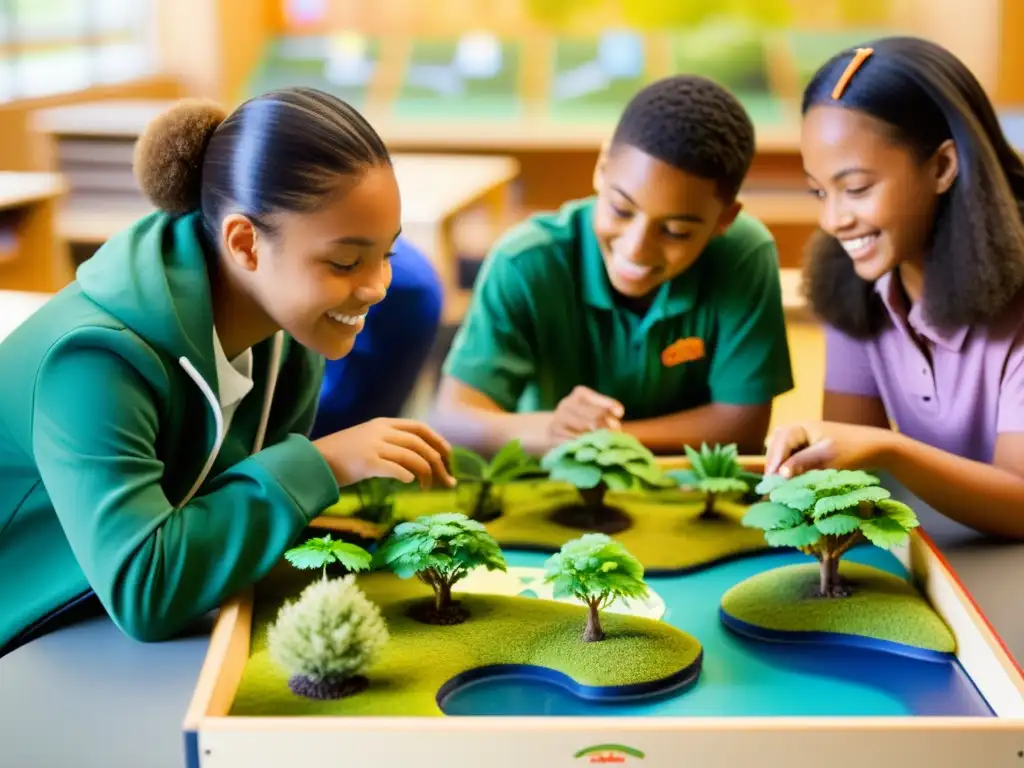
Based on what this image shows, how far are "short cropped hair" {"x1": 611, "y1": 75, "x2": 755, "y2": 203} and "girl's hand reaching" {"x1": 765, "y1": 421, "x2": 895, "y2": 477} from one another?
0.38 metres

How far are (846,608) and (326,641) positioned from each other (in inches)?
19.6

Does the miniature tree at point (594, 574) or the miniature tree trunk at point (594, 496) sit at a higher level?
the miniature tree at point (594, 574)

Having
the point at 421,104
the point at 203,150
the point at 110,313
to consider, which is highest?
the point at 203,150

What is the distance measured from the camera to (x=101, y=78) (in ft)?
16.1

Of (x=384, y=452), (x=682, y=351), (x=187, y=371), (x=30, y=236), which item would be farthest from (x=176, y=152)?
(x=30, y=236)

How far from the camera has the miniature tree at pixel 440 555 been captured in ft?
3.53

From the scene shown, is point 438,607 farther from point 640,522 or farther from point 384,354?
point 384,354

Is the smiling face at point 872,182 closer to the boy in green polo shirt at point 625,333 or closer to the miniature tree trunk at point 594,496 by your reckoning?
the boy in green polo shirt at point 625,333

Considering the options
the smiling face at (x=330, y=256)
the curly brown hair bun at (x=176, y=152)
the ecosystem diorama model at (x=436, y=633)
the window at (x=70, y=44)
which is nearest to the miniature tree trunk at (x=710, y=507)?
the ecosystem diorama model at (x=436, y=633)

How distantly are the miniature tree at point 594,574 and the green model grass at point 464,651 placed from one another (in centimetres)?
4

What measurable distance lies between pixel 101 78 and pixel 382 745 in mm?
4582

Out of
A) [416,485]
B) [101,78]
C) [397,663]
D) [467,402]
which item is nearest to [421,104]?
[101,78]

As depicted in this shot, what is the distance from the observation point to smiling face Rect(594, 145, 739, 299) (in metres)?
1.50

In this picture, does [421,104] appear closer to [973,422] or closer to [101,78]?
[101,78]
